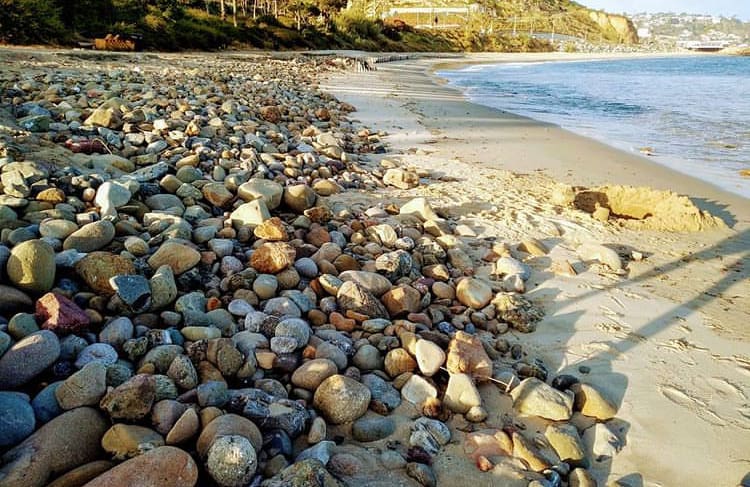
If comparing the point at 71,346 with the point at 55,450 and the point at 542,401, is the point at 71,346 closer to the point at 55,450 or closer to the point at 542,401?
the point at 55,450

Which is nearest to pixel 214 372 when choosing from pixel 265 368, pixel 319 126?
pixel 265 368

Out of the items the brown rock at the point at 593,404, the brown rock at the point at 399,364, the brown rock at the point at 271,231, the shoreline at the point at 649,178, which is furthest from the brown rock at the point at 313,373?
the shoreline at the point at 649,178

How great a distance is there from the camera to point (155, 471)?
1425 mm

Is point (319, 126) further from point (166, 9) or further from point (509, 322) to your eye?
point (166, 9)

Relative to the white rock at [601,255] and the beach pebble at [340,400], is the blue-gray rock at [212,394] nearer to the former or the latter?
the beach pebble at [340,400]

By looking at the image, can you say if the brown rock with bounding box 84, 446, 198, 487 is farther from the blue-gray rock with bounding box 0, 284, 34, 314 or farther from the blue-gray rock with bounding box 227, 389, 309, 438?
the blue-gray rock with bounding box 0, 284, 34, 314

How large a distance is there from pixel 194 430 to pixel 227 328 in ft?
2.50

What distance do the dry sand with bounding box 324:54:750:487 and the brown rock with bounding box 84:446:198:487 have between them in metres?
0.96

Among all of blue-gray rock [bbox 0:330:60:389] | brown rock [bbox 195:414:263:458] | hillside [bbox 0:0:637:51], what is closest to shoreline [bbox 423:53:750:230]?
brown rock [bbox 195:414:263:458]

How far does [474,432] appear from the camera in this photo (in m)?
2.07

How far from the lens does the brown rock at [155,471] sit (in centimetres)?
138

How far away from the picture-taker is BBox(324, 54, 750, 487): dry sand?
207 cm

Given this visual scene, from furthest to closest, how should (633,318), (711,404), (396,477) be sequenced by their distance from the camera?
(633,318), (711,404), (396,477)

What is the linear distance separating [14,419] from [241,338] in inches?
36.6
